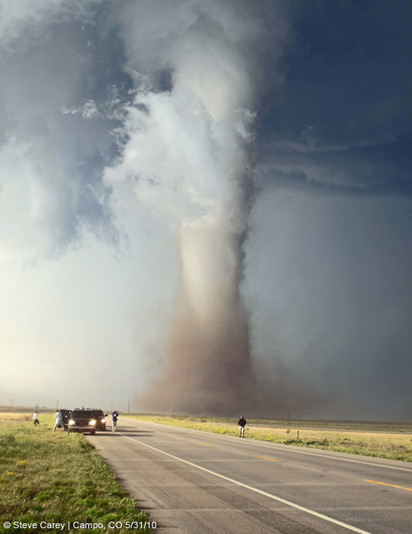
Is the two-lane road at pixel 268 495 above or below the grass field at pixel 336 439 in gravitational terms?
below

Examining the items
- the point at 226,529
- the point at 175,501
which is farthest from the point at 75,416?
the point at 226,529

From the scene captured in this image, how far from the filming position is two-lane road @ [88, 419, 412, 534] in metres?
8.24

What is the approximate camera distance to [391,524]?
27.6ft

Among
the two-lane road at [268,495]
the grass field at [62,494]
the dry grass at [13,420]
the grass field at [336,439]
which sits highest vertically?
the grass field at [336,439]

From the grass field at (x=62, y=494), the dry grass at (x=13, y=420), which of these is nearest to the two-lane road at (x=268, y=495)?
the grass field at (x=62, y=494)

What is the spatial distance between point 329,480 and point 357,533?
683 cm

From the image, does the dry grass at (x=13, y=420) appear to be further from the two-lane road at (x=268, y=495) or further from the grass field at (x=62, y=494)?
the two-lane road at (x=268, y=495)

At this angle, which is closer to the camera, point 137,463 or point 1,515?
point 1,515

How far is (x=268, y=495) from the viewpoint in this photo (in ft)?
36.4

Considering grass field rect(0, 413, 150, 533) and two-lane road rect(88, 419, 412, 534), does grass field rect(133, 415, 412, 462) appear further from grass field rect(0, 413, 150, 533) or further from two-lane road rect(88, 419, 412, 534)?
grass field rect(0, 413, 150, 533)

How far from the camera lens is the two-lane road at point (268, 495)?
27.0 feet

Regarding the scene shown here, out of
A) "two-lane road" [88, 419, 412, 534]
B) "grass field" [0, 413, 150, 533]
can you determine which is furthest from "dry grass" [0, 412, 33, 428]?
"two-lane road" [88, 419, 412, 534]

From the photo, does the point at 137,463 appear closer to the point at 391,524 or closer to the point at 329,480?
the point at 329,480

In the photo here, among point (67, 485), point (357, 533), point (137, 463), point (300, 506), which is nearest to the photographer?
point (357, 533)
